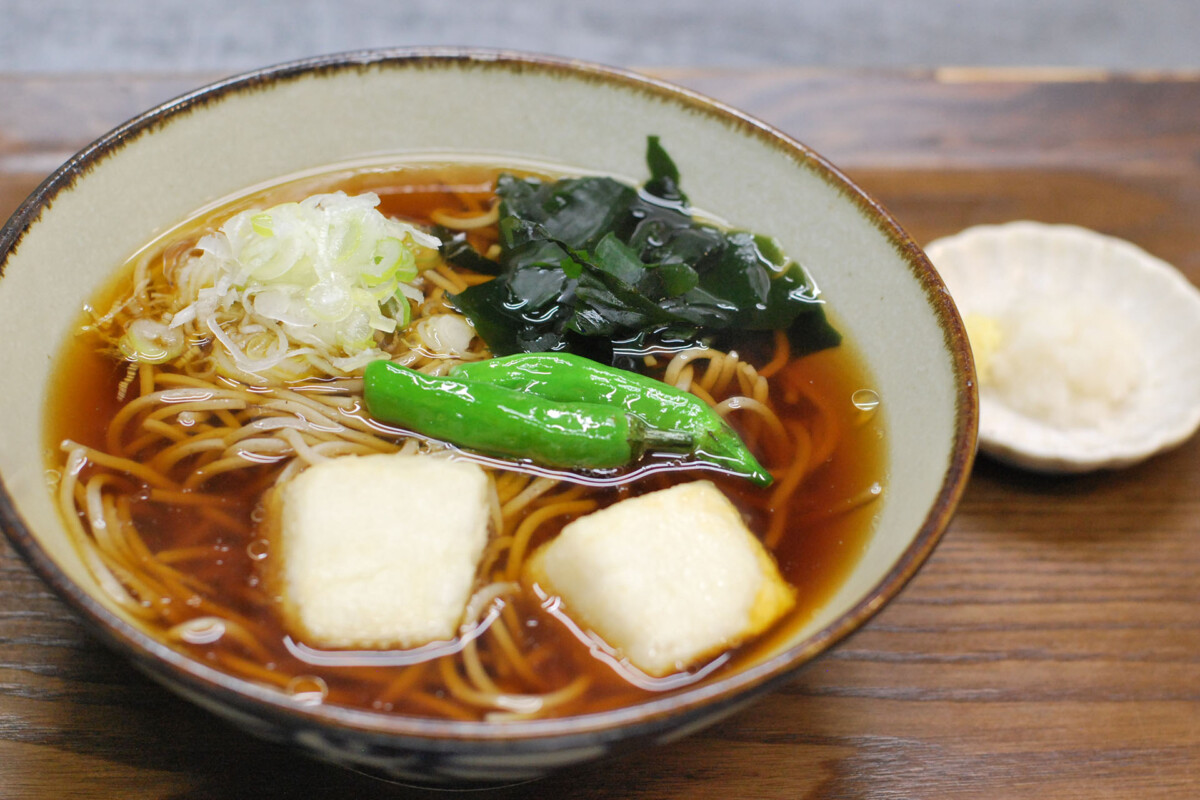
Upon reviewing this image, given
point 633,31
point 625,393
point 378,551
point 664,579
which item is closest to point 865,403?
point 625,393

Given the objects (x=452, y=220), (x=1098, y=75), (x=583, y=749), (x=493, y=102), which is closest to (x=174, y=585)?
(x=583, y=749)

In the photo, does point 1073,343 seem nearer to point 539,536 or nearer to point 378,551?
point 539,536

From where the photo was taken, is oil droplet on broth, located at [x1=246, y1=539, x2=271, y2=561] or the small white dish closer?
oil droplet on broth, located at [x1=246, y1=539, x2=271, y2=561]

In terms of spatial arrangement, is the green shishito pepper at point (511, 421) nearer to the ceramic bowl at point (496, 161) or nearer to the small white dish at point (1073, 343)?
the ceramic bowl at point (496, 161)

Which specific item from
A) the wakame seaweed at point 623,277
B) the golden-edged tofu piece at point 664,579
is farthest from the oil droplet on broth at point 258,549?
the wakame seaweed at point 623,277

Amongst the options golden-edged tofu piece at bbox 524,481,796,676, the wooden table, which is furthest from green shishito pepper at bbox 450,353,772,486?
the wooden table

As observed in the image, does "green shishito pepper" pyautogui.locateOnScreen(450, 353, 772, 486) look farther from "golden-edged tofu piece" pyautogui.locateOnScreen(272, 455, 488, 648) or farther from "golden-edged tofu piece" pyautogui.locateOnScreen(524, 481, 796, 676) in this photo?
"golden-edged tofu piece" pyautogui.locateOnScreen(272, 455, 488, 648)
